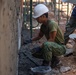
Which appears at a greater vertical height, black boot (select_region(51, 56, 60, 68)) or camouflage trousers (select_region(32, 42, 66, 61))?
camouflage trousers (select_region(32, 42, 66, 61))

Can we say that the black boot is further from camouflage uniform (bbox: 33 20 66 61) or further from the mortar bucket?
the mortar bucket

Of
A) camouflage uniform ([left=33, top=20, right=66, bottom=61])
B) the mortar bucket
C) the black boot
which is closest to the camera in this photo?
the mortar bucket

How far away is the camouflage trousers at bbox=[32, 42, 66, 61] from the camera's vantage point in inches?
194

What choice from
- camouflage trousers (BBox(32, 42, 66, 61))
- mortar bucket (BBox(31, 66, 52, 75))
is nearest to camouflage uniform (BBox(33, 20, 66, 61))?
camouflage trousers (BBox(32, 42, 66, 61))

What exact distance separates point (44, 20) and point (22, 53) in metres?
1.70

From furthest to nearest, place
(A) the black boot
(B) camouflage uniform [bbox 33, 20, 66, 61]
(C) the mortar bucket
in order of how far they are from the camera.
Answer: (A) the black boot < (B) camouflage uniform [bbox 33, 20, 66, 61] < (C) the mortar bucket

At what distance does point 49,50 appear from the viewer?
4.95m

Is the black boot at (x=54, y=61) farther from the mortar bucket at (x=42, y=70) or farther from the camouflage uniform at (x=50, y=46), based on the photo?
the mortar bucket at (x=42, y=70)

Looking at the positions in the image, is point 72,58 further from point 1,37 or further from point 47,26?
point 1,37

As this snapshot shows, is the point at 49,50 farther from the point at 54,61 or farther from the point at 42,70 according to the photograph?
the point at 54,61

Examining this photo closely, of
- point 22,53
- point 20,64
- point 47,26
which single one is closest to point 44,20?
point 47,26

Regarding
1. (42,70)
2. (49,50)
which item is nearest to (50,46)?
(49,50)

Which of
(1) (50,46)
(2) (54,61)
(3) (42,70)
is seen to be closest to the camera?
(3) (42,70)

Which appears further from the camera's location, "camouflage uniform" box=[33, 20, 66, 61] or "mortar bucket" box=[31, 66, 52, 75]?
"camouflage uniform" box=[33, 20, 66, 61]
